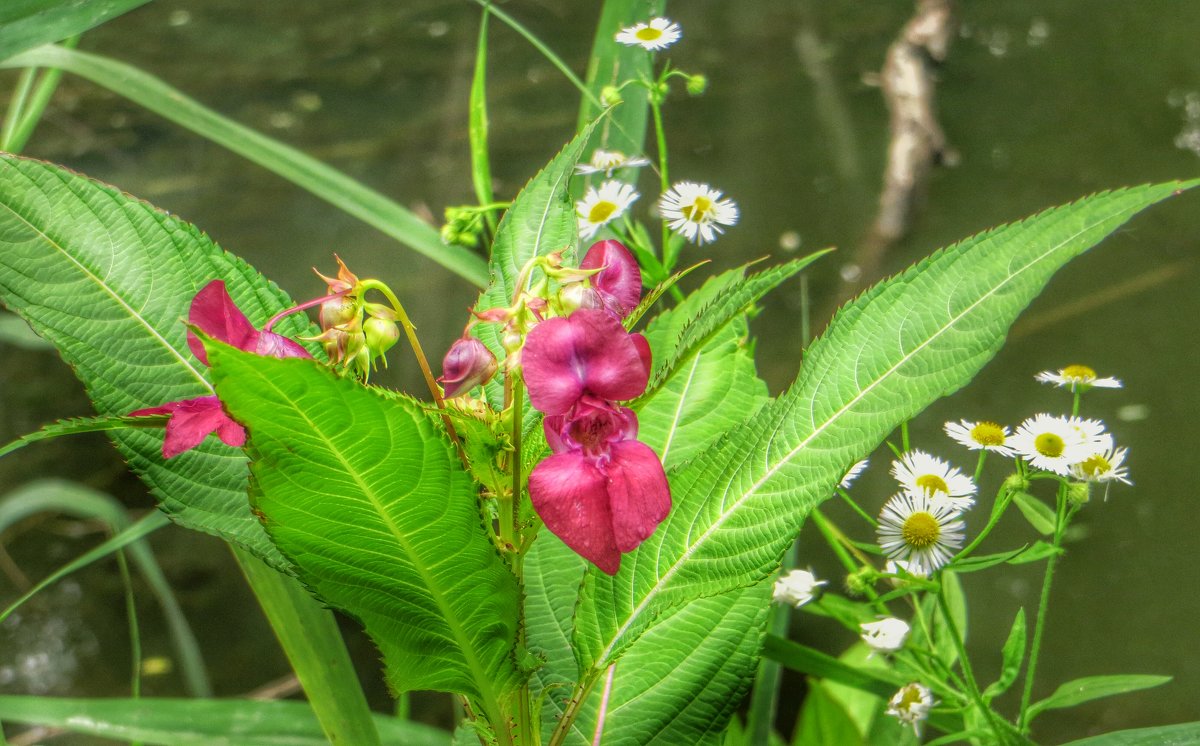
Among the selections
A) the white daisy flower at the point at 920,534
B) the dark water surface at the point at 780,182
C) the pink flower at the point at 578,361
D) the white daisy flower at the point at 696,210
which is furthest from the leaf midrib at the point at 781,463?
→ the dark water surface at the point at 780,182

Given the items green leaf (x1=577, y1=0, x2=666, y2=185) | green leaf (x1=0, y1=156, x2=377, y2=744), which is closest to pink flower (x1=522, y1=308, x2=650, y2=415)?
green leaf (x1=0, y1=156, x2=377, y2=744)

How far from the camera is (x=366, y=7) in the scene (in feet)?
8.01

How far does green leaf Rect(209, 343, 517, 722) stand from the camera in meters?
0.40

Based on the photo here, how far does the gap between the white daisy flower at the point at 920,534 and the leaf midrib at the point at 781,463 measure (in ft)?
0.69

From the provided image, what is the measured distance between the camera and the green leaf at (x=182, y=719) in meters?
0.76

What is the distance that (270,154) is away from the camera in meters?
0.94

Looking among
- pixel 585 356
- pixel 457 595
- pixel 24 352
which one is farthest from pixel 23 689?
pixel 585 356

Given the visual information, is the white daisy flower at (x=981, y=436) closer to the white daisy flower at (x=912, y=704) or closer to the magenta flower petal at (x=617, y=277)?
the white daisy flower at (x=912, y=704)

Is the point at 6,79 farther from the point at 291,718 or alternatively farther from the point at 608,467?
the point at 608,467

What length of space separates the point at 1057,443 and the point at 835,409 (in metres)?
0.26

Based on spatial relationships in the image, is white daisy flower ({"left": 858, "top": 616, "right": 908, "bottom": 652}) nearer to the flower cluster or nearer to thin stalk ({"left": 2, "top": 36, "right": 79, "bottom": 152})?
the flower cluster

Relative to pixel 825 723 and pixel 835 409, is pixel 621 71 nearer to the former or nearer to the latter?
pixel 835 409

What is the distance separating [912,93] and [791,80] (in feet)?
0.87

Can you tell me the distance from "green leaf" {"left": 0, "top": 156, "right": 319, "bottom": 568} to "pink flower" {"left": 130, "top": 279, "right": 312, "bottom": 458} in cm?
11
